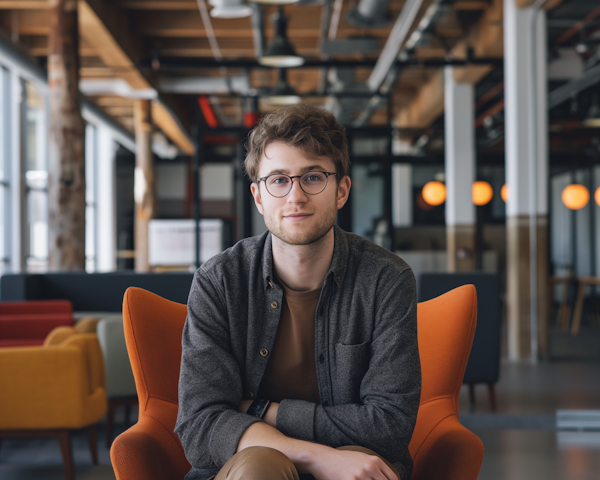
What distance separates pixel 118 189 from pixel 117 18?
29.6ft

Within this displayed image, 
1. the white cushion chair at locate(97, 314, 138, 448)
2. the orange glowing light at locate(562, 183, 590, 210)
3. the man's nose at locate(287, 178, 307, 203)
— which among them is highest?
the orange glowing light at locate(562, 183, 590, 210)

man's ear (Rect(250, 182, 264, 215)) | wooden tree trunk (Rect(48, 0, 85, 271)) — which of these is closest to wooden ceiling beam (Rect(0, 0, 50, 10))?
wooden tree trunk (Rect(48, 0, 85, 271))

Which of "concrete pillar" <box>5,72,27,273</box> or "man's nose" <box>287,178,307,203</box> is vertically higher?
"concrete pillar" <box>5,72,27,273</box>

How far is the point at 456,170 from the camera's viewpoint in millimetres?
9148

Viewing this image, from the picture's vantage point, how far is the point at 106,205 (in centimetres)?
1491

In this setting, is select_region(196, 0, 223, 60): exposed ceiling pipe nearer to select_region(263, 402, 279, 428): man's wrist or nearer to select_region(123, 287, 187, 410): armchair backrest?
select_region(123, 287, 187, 410): armchair backrest

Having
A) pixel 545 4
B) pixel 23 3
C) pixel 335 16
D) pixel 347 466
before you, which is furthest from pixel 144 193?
pixel 347 466

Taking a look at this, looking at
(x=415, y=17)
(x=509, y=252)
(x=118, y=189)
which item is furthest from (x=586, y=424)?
(x=118, y=189)

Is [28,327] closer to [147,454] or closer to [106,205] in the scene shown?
[147,454]

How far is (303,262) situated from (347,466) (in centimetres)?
55

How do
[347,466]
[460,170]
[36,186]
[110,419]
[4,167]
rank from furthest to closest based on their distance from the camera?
[36,186], [460,170], [4,167], [110,419], [347,466]

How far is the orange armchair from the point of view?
171cm

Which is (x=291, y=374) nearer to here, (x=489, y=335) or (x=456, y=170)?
(x=489, y=335)

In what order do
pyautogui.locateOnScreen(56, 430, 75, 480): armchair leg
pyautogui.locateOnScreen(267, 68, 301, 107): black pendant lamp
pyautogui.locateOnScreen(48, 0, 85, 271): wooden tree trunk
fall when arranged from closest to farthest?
pyautogui.locateOnScreen(56, 430, 75, 480): armchair leg → pyautogui.locateOnScreen(48, 0, 85, 271): wooden tree trunk → pyautogui.locateOnScreen(267, 68, 301, 107): black pendant lamp
